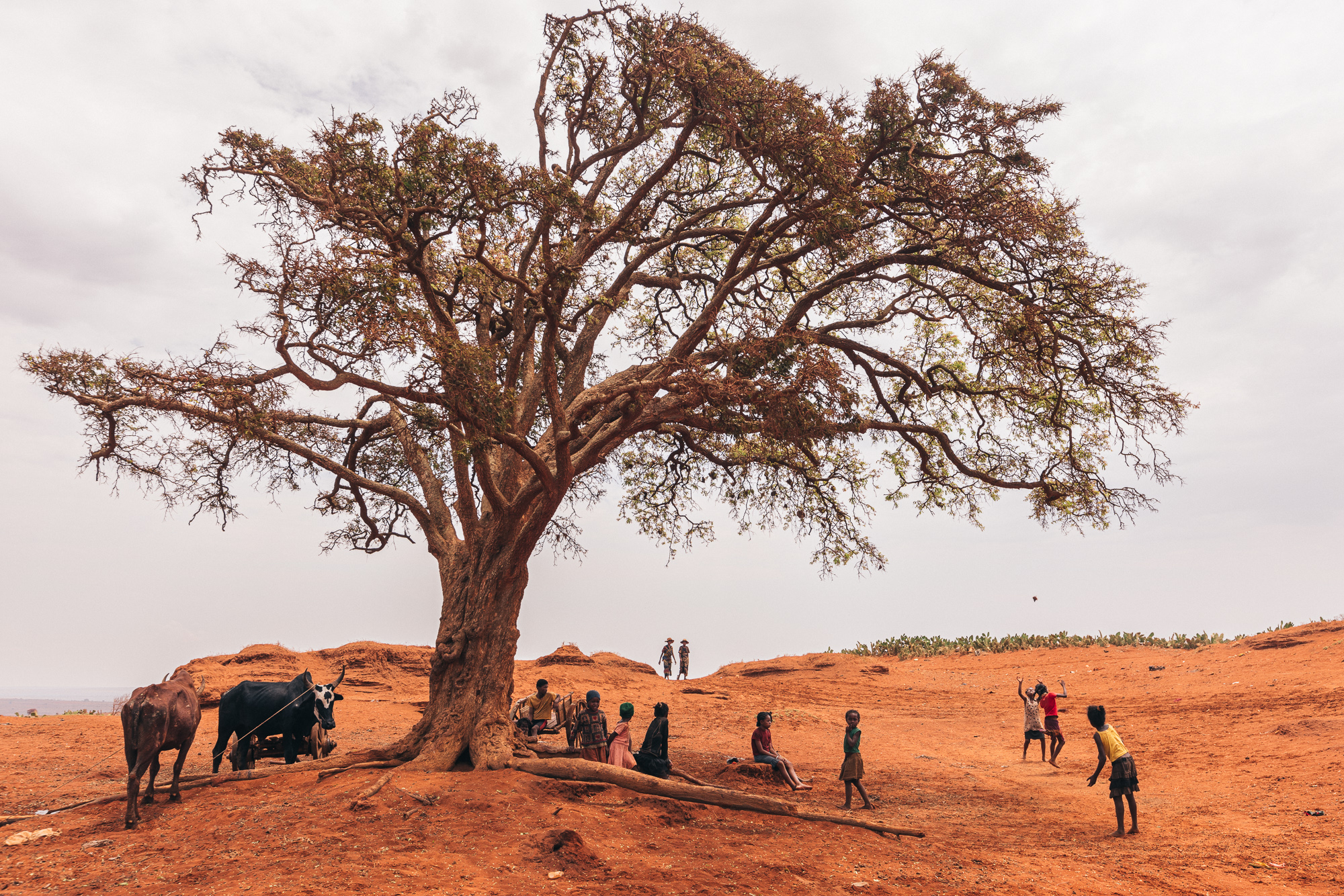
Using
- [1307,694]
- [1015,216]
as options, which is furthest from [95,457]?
[1307,694]

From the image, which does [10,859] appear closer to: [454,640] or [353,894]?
[353,894]

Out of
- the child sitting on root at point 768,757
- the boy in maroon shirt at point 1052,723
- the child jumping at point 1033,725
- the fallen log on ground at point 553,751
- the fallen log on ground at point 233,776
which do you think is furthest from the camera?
the child jumping at point 1033,725

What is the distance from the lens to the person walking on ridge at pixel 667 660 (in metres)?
28.2

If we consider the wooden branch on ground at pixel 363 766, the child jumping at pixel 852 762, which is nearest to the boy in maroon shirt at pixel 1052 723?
the child jumping at pixel 852 762

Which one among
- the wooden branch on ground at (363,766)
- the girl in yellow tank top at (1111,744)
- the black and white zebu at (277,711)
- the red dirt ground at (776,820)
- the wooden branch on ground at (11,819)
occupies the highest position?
the black and white zebu at (277,711)

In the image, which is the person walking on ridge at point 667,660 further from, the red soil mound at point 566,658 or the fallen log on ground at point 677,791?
the fallen log on ground at point 677,791

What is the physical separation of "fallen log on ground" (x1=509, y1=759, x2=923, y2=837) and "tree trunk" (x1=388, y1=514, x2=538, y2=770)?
2.74ft

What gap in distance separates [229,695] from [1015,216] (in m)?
14.7

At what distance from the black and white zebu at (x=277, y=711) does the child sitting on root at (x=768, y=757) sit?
22.5 ft

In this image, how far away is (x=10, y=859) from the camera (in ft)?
26.9

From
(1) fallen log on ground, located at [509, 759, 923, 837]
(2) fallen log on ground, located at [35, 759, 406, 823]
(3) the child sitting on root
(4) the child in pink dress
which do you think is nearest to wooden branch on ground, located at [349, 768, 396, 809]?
(2) fallen log on ground, located at [35, 759, 406, 823]

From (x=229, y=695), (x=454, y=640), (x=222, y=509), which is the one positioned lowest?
(x=229, y=695)

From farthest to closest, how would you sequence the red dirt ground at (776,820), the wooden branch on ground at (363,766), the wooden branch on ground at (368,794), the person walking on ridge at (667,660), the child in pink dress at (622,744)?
the person walking on ridge at (667,660) → the child in pink dress at (622,744) → the wooden branch on ground at (363,766) → the wooden branch on ground at (368,794) → the red dirt ground at (776,820)

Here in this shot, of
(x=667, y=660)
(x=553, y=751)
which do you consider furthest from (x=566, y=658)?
(x=553, y=751)
